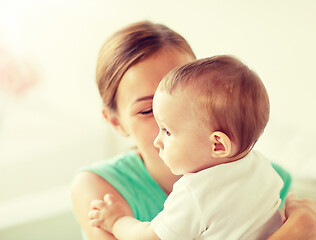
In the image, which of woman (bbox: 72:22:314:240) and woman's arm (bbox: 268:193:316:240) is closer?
woman's arm (bbox: 268:193:316:240)

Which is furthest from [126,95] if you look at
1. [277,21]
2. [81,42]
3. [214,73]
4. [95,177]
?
[81,42]

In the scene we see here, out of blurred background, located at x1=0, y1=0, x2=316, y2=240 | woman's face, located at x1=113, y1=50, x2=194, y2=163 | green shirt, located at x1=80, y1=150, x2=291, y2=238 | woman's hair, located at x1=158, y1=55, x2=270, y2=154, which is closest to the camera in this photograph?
woman's hair, located at x1=158, y1=55, x2=270, y2=154

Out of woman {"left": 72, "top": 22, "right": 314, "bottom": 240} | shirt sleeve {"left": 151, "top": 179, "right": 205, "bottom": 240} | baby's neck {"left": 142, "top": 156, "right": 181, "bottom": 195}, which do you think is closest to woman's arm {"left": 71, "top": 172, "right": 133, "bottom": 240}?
woman {"left": 72, "top": 22, "right": 314, "bottom": 240}

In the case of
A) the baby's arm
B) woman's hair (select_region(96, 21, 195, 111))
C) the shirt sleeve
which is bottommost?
the shirt sleeve

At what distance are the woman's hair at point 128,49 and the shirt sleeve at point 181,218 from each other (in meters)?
0.36

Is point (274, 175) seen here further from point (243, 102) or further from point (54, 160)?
point (54, 160)

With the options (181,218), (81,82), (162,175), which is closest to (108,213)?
(181,218)

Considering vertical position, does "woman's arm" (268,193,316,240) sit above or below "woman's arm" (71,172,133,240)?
below

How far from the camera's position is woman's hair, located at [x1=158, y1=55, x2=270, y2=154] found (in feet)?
2.00

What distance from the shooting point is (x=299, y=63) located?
1.38m

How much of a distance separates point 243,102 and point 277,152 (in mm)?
940

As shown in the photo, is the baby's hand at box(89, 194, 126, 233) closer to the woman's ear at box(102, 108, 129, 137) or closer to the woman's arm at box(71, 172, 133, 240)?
the woman's arm at box(71, 172, 133, 240)

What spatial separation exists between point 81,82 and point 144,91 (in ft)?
3.84

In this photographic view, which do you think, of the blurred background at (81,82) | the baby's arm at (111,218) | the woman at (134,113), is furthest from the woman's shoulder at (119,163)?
the blurred background at (81,82)
